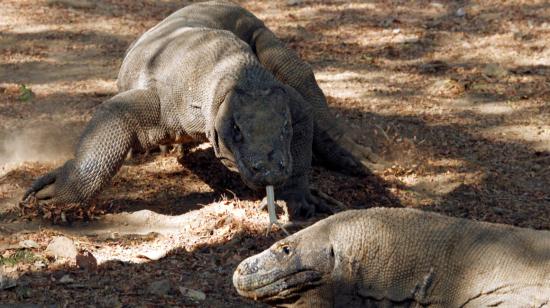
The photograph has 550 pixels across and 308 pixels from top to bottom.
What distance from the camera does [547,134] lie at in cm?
720

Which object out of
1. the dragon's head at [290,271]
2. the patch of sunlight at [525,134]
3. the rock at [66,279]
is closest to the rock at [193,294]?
the rock at [66,279]

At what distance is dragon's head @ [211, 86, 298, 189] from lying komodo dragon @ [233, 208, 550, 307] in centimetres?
143

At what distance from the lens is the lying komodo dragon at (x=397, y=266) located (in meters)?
3.55

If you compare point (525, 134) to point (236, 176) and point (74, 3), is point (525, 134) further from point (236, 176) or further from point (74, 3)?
point (74, 3)

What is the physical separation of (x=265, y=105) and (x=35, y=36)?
4.53 m

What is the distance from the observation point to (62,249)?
502cm

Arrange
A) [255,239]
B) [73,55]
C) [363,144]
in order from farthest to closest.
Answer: [73,55]
[363,144]
[255,239]

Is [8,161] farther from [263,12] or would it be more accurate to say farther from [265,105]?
[263,12]

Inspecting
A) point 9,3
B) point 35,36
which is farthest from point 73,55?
point 9,3

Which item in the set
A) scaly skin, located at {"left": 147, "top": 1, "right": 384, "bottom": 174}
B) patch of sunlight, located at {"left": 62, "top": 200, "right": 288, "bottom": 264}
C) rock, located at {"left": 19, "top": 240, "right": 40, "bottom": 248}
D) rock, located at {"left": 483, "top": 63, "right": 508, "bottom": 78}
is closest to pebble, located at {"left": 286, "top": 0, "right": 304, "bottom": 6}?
rock, located at {"left": 483, "top": 63, "right": 508, "bottom": 78}

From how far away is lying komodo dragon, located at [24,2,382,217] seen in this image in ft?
17.6

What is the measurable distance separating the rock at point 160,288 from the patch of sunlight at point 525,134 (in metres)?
3.51

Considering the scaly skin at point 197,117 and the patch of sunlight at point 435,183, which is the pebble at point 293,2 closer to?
the scaly skin at point 197,117

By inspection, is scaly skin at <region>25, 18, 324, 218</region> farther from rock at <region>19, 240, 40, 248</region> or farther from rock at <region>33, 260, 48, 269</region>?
rock at <region>33, 260, 48, 269</region>
